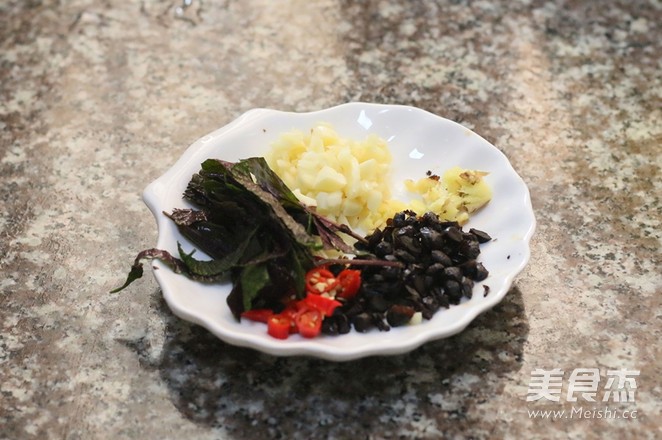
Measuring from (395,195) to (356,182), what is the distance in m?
0.19

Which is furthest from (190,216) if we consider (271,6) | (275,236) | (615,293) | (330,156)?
(271,6)

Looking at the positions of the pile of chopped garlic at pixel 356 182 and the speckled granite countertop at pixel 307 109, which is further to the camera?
the pile of chopped garlic at pixel 356 182

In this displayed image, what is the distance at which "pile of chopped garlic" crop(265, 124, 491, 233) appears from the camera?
156cm

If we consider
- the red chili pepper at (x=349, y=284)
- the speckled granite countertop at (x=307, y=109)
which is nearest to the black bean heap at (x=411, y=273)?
the red chili pepper at (x=349, y=284)

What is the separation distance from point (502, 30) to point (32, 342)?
172 centimetres

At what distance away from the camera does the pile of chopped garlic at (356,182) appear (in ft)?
5.10

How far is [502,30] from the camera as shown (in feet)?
8.27

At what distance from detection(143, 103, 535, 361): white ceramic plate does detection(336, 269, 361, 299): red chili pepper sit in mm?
75

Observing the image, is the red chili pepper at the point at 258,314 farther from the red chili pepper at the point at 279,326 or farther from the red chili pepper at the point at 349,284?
the red chili pepper at the point at 349,284

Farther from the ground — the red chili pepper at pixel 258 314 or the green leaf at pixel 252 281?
the green leaf at pixel 252 281

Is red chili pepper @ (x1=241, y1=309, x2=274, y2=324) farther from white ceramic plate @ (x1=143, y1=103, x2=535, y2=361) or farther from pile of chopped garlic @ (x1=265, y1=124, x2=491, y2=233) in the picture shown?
pile of chopped garlic @ (x1=265, y1=124, x2=491, y2=233)

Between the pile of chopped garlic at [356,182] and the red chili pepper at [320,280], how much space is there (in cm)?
18

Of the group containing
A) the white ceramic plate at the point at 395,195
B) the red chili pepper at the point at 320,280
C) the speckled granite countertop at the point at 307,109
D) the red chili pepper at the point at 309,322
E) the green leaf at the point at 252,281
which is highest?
the green leaf at the point at 252,281

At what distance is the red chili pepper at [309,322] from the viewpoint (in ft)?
4.27
